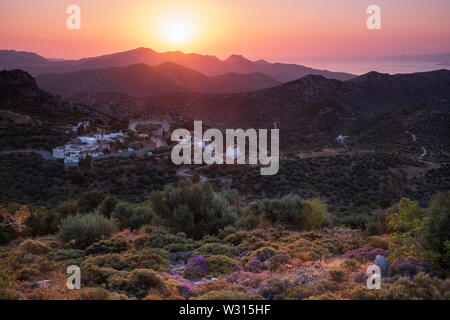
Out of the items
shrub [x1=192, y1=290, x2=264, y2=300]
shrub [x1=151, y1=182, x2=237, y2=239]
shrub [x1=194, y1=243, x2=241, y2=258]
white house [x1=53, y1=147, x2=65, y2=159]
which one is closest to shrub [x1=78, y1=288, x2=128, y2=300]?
shrub [x1=192, y1=290, x2=264, y2=300]

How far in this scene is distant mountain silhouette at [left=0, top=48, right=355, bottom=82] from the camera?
140875 mm

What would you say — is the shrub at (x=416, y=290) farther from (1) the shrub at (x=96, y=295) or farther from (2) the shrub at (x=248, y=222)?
(2) the shrub at (x=248, y=222)

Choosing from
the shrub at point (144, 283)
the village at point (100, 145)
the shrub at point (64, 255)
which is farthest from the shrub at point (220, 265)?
the village at point (100, 145)

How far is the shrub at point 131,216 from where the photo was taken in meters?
13.5

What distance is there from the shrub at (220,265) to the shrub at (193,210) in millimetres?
3986

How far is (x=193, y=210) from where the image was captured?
12.4m

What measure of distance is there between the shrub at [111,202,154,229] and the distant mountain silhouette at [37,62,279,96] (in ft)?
312

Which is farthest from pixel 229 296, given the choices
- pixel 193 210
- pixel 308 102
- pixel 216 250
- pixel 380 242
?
pixel 308 102

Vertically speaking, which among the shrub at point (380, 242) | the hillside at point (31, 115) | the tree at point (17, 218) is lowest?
the shrub at point (380, 242)

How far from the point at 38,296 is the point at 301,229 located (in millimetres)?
9832

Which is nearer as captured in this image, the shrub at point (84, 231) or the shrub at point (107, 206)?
the shrub at point (84, 231)

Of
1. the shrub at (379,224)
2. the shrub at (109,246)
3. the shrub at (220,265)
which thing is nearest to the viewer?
the shrub at (220,265)

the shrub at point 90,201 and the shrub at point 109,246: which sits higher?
the shrub at point 109,246

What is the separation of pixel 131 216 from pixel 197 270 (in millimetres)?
7305
